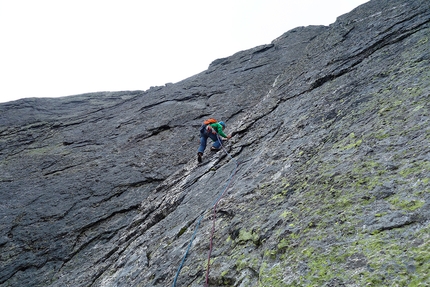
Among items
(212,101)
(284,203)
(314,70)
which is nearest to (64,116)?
(212,101)

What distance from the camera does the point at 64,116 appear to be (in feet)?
64.9

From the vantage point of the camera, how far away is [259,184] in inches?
225

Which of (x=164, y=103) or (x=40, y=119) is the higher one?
(x=40, y=119)

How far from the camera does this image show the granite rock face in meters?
3.36

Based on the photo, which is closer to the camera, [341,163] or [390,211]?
[390,211]

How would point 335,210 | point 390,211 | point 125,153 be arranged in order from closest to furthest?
point 390,211 → point 335,210 → point 125,153

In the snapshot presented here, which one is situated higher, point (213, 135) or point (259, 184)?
point (213, 135)

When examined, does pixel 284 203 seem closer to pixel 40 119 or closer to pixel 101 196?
pixel 101 196

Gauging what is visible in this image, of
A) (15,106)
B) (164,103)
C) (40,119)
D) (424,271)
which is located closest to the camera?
(424,271)

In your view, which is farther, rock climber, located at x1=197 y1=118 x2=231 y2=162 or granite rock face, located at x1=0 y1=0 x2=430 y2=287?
rock climber, located at x1=197 y1=118 x2=231 y2=162

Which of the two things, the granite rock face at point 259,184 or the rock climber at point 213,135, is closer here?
the granite rock face at point 259,184

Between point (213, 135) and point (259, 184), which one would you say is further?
point (213, 135)

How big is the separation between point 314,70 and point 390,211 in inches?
296

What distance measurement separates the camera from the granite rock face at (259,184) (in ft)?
11.0
